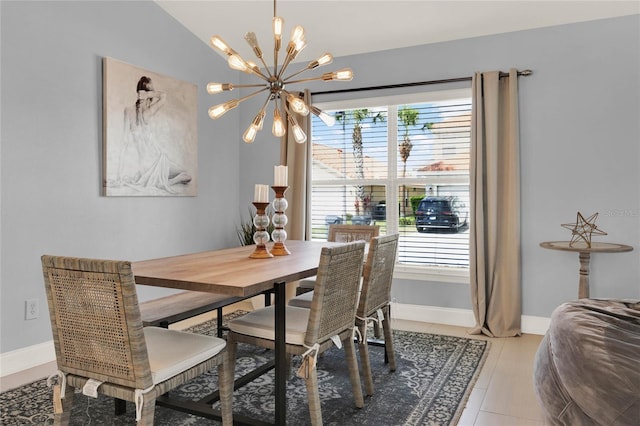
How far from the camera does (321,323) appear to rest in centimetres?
221

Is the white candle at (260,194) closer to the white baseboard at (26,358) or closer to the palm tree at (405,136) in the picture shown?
the white baseboard at (26,358)

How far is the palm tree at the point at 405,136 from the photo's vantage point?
442 cm

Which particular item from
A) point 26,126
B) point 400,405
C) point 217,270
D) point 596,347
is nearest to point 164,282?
point 217,270

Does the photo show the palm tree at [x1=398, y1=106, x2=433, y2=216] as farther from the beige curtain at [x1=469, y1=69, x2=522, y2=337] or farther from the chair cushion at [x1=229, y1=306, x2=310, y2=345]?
the chair cushion at [x1=229, y1=306, x2=310, y2=345]

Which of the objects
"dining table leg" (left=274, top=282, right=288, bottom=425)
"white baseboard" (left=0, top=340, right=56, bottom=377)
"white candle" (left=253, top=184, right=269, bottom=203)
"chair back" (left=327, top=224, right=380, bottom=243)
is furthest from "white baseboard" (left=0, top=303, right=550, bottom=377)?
"dining table leg" (left=274, top=282, right=288, bottom=425)

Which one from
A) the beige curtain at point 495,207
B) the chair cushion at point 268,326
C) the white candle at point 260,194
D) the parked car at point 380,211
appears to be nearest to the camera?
the chair cushion at point 268,326

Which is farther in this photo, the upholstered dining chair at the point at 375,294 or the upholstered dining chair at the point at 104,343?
the upholstered dining chair at the point at 375,294

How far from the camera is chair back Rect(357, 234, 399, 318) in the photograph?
2631mm

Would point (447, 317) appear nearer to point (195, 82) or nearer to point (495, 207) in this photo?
point (495, 207)

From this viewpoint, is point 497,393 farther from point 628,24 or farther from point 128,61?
point 128,61

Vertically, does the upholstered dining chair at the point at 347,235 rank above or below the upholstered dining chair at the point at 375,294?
above

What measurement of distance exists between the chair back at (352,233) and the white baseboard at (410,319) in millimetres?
1040

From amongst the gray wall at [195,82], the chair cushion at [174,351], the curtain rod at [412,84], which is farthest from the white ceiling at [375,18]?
the chair cushion at [174,351]

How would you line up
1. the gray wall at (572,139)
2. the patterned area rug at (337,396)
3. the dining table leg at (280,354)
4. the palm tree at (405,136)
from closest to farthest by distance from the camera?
the dining table leg at (280,354), the patterned area rug at (337,396), the gray wall at (572,139), the palm tree at (405,136)
